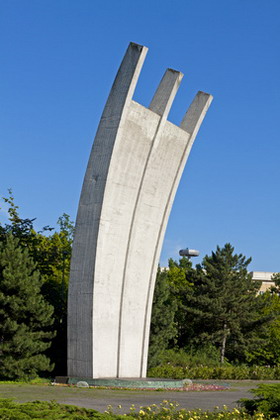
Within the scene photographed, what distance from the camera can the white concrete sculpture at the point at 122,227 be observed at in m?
16.8

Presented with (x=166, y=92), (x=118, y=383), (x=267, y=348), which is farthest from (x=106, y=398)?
(x=267, y=348)

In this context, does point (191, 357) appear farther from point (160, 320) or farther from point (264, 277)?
point (264, 277)

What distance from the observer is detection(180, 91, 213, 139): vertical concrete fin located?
19562 millimetres

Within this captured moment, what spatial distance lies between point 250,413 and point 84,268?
8.58 m

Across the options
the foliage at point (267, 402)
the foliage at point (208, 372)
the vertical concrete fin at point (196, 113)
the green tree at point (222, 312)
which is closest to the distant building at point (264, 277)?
the green tree at point (222, 312)

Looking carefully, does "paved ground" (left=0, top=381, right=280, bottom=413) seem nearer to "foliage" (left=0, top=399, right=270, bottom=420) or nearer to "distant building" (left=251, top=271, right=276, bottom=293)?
"foliage" (left=0, top=399, right=270, bottom=420)

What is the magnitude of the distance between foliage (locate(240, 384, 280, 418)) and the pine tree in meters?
9.77

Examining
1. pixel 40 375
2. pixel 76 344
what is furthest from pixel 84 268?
pixel 40 375

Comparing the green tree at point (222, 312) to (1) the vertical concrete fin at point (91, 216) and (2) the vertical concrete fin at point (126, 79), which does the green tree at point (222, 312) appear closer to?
(1) the vertical concrete fin at point (91, 216)

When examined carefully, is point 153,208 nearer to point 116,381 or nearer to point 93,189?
point 93,189

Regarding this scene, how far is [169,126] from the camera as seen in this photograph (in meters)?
18.7

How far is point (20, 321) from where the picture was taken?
18.3m

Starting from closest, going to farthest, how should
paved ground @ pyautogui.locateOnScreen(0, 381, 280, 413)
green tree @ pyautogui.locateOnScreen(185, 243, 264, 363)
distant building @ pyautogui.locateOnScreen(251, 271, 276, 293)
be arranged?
paved ground @ pyautogui.locateOnScreen(0, 381, 280, 413) < green tree @ pyautogui.locateOnScreen(185, 243, 264, 363) < distant building @ pyautogui.locateOnScreen(251, 271, 276, 293)

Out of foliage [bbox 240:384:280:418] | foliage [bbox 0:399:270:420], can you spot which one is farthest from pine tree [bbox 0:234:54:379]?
foliage [bbox 240:384:280:418]
